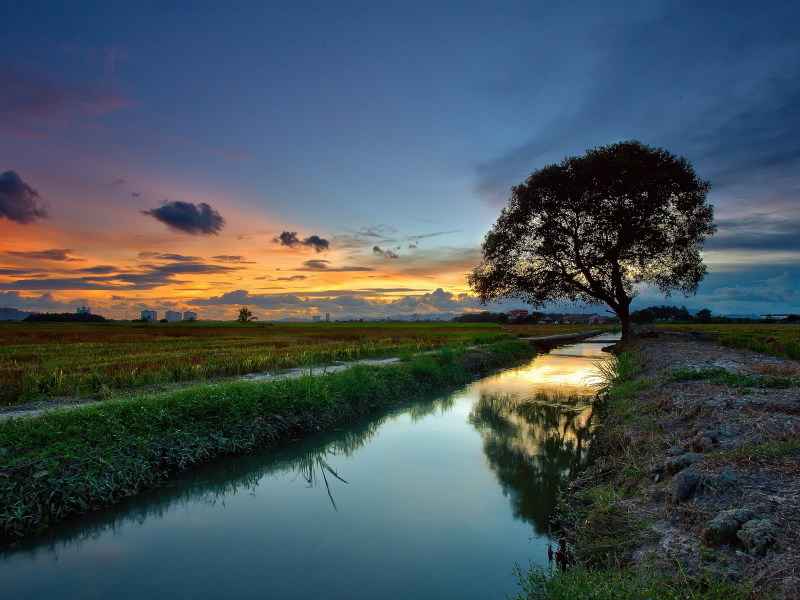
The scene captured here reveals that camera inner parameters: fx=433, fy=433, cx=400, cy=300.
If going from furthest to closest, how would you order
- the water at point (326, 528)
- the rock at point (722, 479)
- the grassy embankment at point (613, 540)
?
the water at point (326, 528), the rock at point (722, 479), the grassy embankment at point (613, 540)

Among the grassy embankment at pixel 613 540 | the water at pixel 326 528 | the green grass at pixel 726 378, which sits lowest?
the water at pixel 326 528

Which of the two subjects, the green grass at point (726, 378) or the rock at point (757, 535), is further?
the green grass at point (726, 378)

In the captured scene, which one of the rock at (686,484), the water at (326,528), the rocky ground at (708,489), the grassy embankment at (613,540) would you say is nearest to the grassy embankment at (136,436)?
the water at (326,528)

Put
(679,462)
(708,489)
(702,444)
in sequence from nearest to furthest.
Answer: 1. (708,489)
2. (679,462)
3. (702,444)

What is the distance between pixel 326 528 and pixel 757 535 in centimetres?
374

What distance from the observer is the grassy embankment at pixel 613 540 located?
99.1 inches

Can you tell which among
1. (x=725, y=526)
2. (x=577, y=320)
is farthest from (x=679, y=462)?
(x=577, y=320)

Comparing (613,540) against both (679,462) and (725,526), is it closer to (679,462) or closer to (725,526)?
(725,526)

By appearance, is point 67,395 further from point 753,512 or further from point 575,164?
point 575,164

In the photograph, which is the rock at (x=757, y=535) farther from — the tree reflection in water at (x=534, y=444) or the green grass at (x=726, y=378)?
the green grass at (x=726, y=378)

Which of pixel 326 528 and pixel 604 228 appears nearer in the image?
pixel 326 528

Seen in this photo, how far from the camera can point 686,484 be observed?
3568 millimetres

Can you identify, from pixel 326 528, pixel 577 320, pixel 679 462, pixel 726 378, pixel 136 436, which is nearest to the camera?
pixel 679 462

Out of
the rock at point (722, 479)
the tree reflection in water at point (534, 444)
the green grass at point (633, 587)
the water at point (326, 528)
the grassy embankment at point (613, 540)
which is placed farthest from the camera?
the tree reflection in water at point (534, 444)
